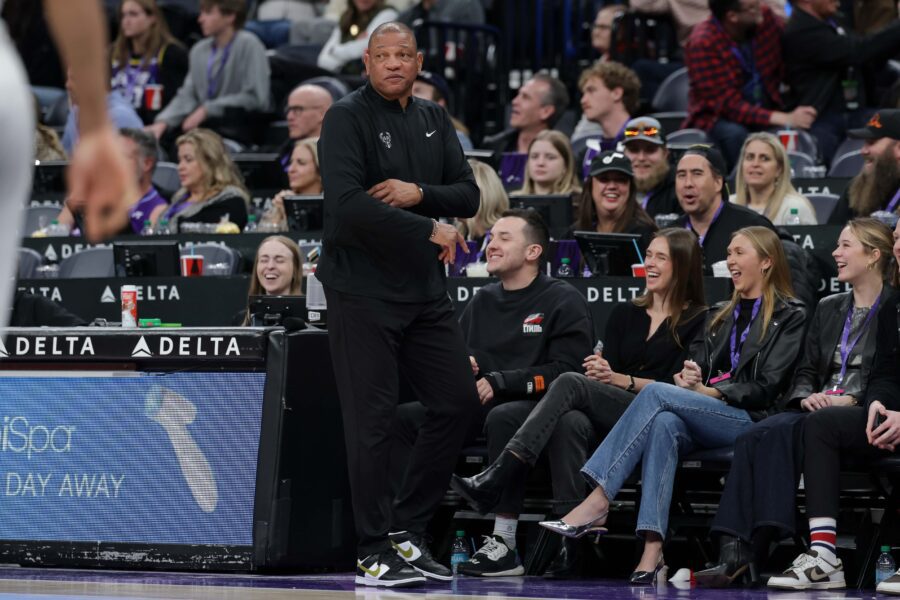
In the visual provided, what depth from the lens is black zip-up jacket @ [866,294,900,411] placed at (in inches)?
246

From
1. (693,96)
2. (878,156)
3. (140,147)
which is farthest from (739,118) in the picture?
(140,147)

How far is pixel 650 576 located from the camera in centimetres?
621

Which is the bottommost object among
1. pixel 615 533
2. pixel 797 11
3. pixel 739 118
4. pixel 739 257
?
pixel 615 533

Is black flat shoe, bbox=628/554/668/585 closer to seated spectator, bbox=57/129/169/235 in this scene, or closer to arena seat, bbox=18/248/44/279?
arena seat, bbox=18/248/44/279

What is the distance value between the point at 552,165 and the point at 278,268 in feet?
7.45

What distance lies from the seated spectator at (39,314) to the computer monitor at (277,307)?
5.13 feet

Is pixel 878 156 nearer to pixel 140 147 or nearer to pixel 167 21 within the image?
pixel 140 147

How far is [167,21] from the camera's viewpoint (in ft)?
49.7

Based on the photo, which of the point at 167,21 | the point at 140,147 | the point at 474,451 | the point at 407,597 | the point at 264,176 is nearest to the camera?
the point at 407,597

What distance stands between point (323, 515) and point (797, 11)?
649 centimetres

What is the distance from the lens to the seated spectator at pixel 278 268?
7.99 meters

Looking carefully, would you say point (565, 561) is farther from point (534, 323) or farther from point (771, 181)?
point (771, 181)

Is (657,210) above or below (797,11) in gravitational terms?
below

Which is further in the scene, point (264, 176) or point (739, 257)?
point (264, 176)
